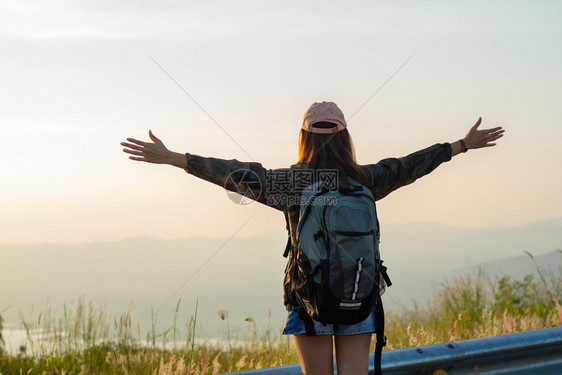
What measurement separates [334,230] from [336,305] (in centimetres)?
42

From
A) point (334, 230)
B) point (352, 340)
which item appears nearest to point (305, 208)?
point (334, 230)

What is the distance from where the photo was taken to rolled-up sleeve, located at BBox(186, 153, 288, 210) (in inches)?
154

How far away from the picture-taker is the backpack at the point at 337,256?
3.47 m

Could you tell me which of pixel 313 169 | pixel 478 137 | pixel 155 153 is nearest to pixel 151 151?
pixel 155 153

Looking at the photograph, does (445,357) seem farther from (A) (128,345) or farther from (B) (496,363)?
(A) (128,345)

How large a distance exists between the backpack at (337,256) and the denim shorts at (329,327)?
46mm

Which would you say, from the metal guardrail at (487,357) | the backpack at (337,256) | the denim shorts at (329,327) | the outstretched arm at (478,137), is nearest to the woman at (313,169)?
the denim shorts at (329,327)

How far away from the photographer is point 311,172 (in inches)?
147

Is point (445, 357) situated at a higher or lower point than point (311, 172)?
lower

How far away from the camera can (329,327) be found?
359cm

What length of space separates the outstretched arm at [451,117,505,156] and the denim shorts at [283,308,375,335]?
1.77m

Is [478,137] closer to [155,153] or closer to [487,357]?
[487,357]

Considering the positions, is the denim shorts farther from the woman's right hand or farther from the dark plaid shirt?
the woman's right hand

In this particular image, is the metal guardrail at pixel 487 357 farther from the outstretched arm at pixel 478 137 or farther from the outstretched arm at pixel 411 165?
the outstretched arm at pixel 478 137
